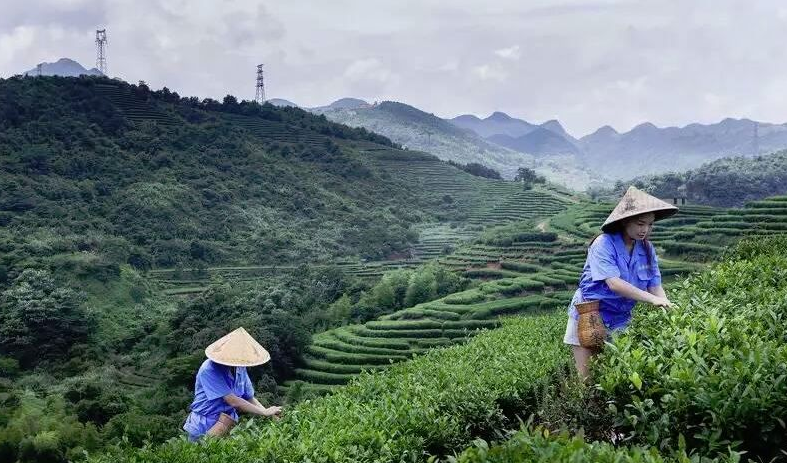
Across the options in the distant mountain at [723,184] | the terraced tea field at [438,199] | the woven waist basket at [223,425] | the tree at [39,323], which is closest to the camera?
the woven waist basket at [223,425]

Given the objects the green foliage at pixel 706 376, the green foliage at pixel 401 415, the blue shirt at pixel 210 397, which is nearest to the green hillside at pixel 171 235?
the blue shirt at pixel 210 397

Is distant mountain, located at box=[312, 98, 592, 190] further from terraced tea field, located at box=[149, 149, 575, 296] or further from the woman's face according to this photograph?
the woman's face

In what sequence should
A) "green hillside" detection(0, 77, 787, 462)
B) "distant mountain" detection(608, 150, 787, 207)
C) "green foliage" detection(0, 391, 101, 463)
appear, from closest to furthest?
"green hillside" detection(0, 77, 787, 462) < "green foliage" detection(0, 391, 101, 463) < "distant mountain" detection(608, 150, 787, 207)

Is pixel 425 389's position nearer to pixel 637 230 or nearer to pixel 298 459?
pixel 298 459

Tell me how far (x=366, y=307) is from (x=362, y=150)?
144 feet

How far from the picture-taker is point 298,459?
10.6ft

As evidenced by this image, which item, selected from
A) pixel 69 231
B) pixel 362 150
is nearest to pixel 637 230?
pixel 69 231

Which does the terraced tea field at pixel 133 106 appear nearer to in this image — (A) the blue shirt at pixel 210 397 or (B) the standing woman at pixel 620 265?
(A) the blue shirt at pixel 210 397

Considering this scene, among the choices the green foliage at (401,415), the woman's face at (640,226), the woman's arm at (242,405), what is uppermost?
the woman's face at (640,226)

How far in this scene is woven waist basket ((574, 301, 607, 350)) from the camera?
392 cm

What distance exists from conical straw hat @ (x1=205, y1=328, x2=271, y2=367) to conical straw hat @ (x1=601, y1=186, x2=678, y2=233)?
2.30 meters

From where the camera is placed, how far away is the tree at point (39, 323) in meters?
32.5

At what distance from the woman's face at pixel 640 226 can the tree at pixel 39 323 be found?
33.5 m

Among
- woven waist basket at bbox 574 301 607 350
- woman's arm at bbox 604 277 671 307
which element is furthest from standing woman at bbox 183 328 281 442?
woman's arm at bbox 604 277 671 307
